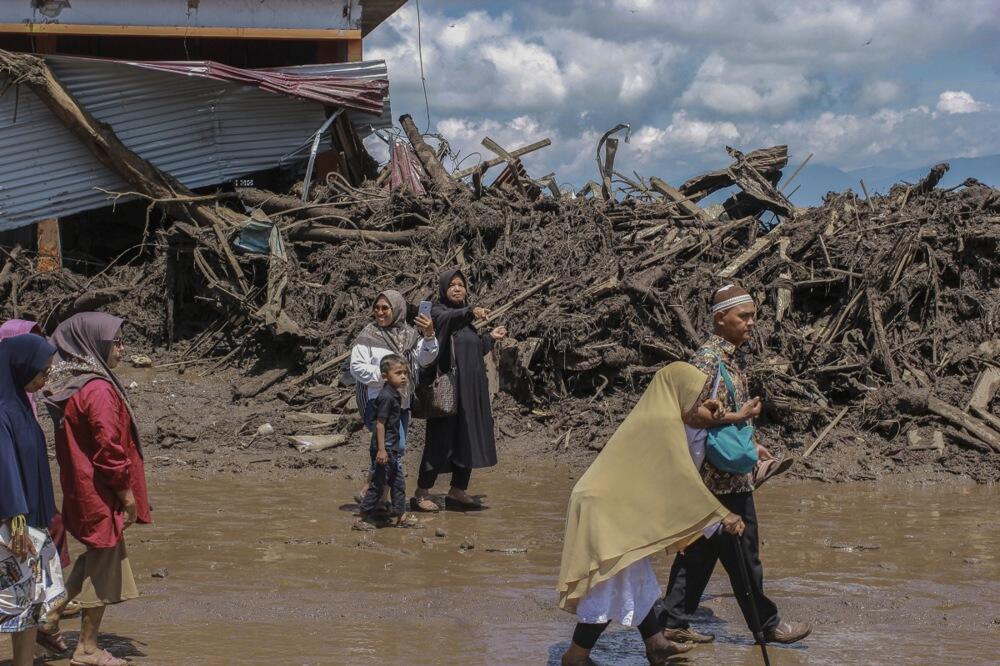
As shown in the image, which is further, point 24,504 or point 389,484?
point 389,484

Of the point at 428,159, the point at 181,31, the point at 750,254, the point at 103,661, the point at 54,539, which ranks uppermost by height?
the point at 181,31

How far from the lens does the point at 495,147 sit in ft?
50.2

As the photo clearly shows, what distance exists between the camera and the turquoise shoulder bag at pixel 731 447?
16.5ft

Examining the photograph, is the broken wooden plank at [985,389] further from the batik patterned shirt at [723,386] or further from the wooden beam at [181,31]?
the wooden beam at [181,31]

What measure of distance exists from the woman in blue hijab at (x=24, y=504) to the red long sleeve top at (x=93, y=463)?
0.48ft

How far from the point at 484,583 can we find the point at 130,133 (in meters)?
10.2

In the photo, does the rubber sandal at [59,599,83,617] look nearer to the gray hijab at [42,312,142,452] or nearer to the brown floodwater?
the brown floodwater

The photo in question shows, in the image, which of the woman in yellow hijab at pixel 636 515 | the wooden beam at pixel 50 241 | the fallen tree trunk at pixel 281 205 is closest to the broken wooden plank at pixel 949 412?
the woman in yellow hijab at pixel 636 515

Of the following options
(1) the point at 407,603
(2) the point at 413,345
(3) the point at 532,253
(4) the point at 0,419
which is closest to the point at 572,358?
(3) the point at 532,253

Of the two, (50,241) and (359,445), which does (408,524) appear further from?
(50,241)

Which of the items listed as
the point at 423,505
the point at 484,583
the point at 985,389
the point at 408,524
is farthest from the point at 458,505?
the point at 985,389

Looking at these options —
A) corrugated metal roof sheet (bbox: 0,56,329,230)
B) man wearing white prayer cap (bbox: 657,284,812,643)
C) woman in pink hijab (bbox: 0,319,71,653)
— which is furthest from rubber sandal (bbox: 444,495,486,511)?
corrugated metal roof sheet (bbox: 0,56,329,230)

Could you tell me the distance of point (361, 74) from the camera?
1553cm

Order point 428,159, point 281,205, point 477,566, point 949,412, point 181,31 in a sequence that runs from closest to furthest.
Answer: point 477,566 → point 949,412 → point 281,205 → point 428,159 → point 181,31
